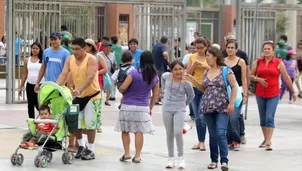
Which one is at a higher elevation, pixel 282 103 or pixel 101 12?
pixel 101 12

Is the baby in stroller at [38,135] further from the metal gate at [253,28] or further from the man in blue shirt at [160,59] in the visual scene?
the metal gate at [253,28]

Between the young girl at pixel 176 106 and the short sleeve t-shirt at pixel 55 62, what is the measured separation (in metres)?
2.68

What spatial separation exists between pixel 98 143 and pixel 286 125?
16.3 feet

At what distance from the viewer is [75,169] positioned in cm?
1092

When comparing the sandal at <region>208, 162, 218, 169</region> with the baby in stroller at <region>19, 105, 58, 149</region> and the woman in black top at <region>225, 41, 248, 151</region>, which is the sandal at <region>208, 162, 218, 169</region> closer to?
the woman in black top at <region>225, 41, 248, 151</region>

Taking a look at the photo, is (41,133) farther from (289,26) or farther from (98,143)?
(289,26)

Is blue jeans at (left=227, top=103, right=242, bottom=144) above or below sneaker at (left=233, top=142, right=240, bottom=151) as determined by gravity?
above

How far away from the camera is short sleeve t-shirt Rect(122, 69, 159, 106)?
37.5 ft

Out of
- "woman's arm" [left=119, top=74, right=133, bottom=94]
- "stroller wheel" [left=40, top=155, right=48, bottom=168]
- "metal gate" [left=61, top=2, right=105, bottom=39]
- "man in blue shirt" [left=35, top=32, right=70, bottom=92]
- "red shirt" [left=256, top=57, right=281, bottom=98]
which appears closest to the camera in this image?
"stroller wheel" [left=40, top=155, right=48, bottom=168]

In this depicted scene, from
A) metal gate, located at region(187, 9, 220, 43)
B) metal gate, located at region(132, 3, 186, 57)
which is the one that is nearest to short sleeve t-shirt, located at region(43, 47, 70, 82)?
metal gate, located at region(132, 3, 186, 57)

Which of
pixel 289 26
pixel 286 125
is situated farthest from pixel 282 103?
pixel 289 26

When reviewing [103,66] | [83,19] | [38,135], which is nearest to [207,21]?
[83,19]

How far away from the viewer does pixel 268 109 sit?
1334cm

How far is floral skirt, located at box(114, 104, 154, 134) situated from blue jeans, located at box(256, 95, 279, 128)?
261 cm
